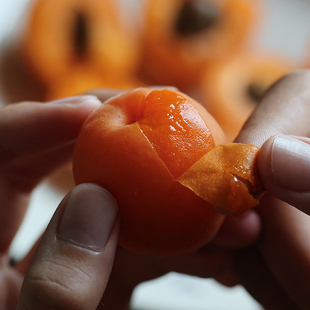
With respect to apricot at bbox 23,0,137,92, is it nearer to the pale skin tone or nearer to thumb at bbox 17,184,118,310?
the pale skin tone

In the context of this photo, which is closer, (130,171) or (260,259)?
(130,171)

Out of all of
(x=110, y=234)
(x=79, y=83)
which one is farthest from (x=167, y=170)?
(x=79, y=83)

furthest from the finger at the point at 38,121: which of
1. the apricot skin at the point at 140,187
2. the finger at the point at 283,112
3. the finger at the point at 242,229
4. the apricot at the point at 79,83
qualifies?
the apricot at the point at 79,83

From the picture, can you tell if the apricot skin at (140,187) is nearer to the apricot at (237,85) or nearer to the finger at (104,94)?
the finger at (104,94)

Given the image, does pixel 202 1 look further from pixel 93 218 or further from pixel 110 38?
pixel 93 218

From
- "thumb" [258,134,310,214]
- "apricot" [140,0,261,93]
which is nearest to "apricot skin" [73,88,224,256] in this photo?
"thumb" [258,134,310,214]

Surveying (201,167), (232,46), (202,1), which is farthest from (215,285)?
(202,1)

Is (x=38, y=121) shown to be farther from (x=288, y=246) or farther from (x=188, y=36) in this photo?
(x=188, y=36)

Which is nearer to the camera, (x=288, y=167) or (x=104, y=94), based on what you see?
(x=288, y=167)
